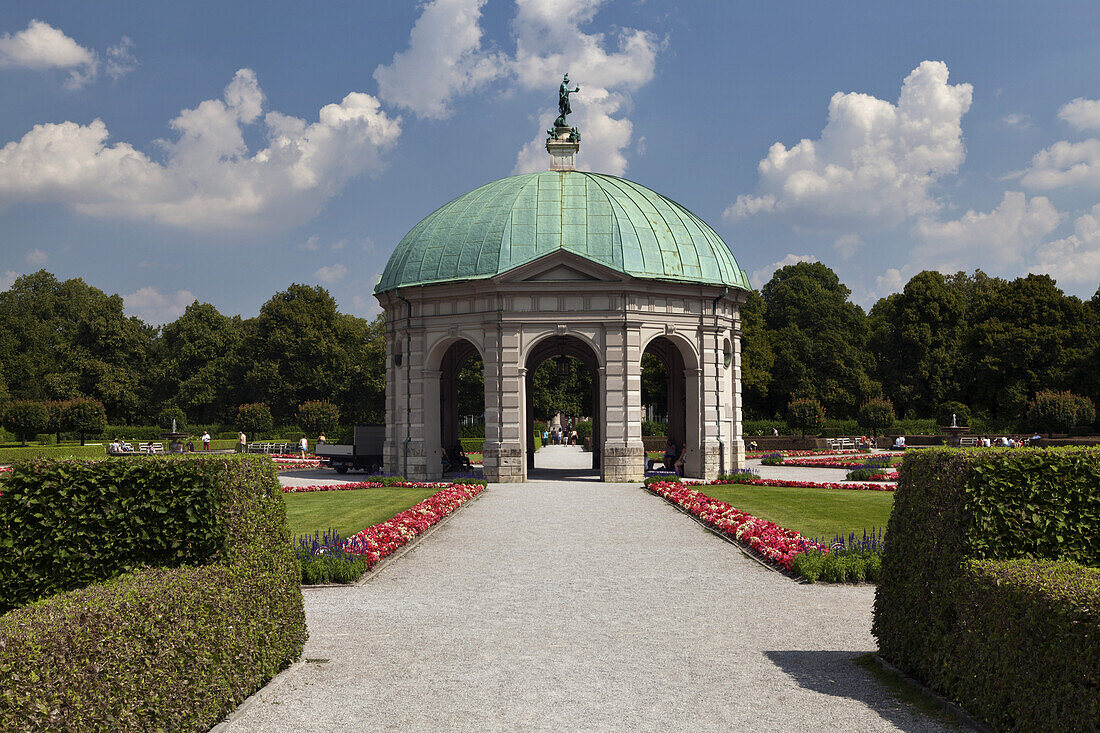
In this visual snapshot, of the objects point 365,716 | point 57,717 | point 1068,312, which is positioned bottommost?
point 365,716

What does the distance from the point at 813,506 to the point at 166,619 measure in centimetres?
2036

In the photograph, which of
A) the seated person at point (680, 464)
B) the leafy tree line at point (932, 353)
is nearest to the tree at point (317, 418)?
the leafy tree line at point (932, 353)

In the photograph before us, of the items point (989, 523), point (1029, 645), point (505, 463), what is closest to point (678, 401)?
point (505, 463)

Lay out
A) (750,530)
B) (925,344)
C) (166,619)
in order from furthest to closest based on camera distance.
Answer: (925,344) → (750,530) → (166,619)

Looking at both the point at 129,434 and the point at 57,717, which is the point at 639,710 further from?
the point at 129,434

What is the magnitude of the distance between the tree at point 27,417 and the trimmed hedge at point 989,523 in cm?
6641

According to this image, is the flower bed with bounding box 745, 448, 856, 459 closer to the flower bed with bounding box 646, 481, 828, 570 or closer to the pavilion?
the pavilion

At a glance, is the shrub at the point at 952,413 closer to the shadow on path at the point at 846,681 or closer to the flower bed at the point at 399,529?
the flower bed at the point at 399,529

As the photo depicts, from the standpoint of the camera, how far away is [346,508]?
24.7 metres

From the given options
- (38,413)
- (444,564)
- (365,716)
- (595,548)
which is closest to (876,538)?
(595,548)

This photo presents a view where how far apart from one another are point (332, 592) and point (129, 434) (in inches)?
2808

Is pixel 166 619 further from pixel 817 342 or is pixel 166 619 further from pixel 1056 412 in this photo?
pixel 817 342

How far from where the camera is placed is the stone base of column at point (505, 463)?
33219 millimetres

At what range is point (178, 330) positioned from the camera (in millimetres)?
90688
